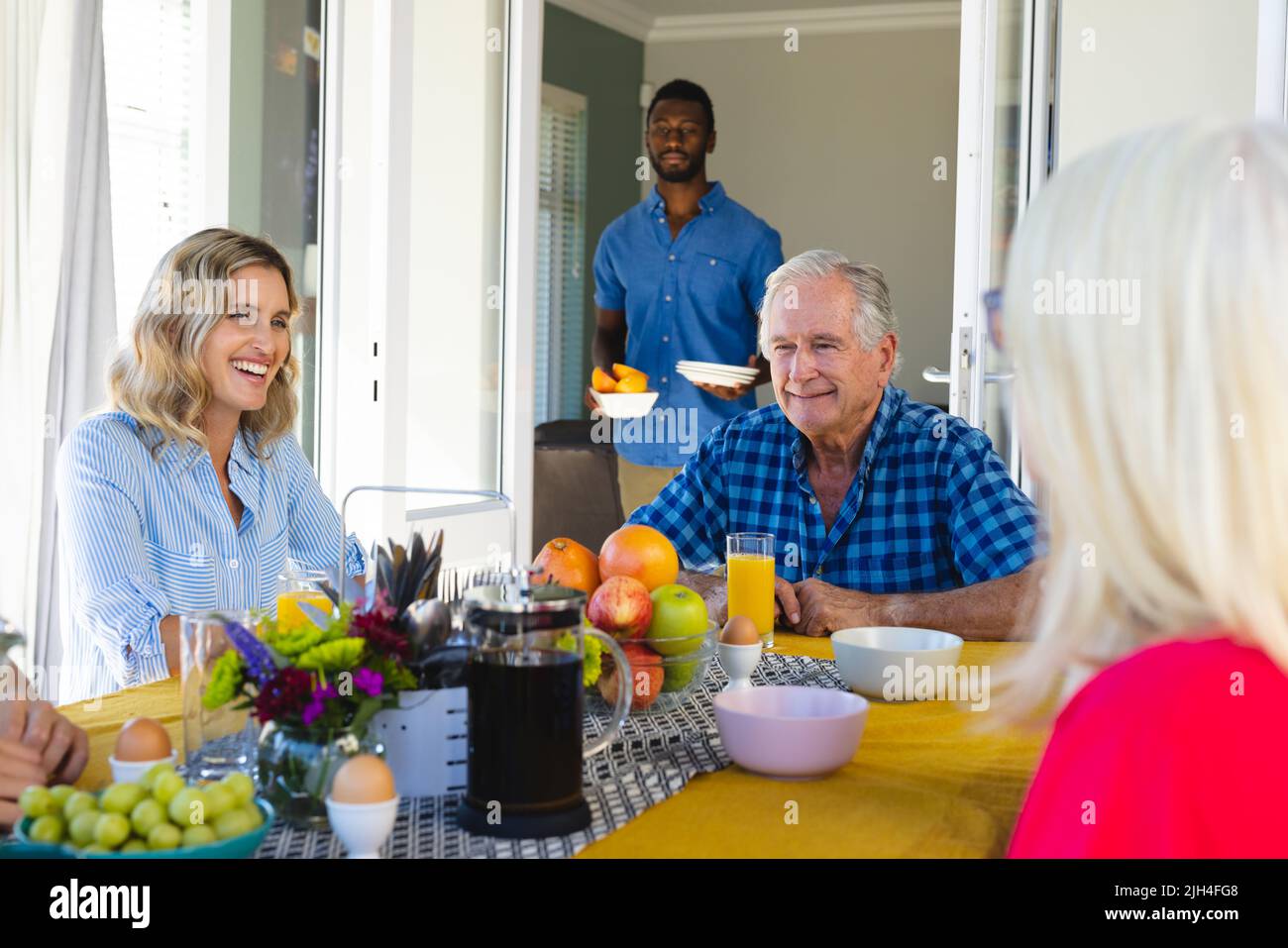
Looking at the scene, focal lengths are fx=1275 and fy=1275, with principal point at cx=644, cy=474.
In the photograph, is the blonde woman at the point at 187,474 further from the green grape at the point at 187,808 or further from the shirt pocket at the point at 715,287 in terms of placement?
the shirt pocket at the point at 715,287

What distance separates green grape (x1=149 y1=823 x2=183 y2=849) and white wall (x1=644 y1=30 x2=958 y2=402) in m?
6.39

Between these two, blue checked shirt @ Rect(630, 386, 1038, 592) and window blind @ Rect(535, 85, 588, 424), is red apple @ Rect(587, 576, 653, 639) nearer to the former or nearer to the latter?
blue checked shirt @ Rect(630, 386, 1038, 592)

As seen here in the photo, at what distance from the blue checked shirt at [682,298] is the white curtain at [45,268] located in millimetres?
1910

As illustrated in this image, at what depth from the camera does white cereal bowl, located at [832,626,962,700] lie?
4.80ft

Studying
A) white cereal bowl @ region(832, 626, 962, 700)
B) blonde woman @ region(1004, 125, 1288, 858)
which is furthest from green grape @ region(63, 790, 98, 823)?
white cereal bowl @ region(832, 626, 962, 700)

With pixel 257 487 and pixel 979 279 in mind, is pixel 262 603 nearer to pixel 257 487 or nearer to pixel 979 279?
pixel 257 487

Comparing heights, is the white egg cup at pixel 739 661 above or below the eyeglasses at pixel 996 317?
below

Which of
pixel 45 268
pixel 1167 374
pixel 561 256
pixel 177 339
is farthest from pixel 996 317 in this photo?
pixel 561 256

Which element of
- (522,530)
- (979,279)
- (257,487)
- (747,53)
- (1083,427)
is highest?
(747,53)

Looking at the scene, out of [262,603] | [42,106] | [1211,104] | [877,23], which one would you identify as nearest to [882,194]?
[877,23]

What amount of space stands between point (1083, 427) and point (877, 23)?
22.8ft

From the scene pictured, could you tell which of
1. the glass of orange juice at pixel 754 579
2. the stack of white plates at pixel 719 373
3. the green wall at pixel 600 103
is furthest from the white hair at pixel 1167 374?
the green wall at pixel 600 103

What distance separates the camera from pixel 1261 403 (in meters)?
0.73

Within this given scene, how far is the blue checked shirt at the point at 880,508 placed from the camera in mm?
2078
